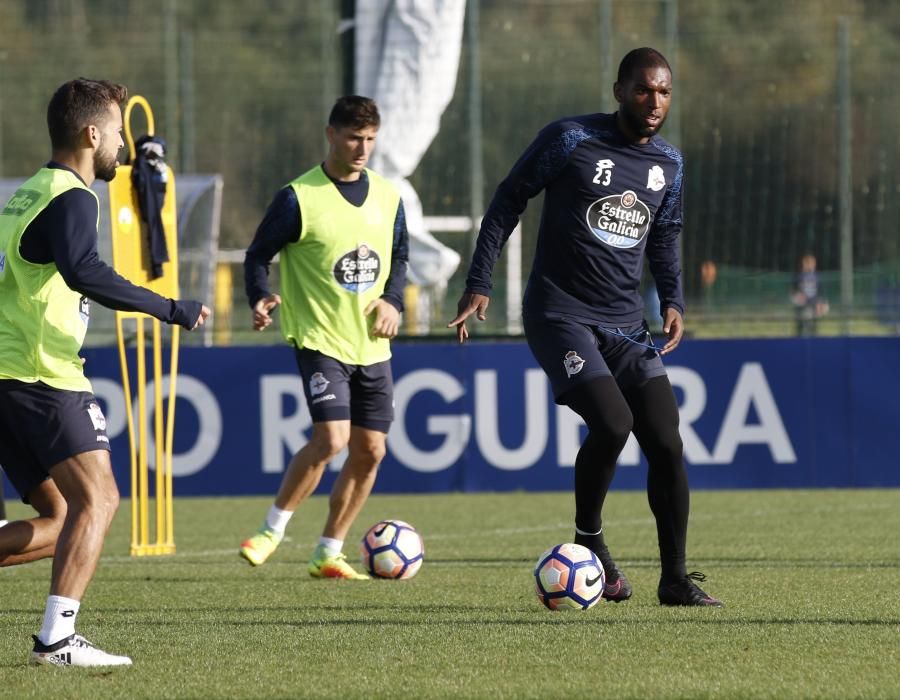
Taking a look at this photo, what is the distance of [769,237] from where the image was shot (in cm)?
1495

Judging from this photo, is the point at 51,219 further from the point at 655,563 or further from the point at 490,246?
the point at 655,563

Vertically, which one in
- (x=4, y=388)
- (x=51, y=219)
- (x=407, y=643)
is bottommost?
(x=407, y=643)

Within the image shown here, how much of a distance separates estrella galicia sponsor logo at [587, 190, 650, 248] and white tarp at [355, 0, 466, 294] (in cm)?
818

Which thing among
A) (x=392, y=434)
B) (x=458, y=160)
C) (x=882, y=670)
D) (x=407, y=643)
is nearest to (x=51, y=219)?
(x=407, y=643)

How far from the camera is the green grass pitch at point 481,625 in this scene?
5086mm

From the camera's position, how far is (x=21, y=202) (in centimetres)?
537

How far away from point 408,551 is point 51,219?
3324mm

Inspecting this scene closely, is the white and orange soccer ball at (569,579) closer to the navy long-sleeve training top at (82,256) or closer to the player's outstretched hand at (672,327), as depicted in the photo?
the player's outstretched hand at (672,327)

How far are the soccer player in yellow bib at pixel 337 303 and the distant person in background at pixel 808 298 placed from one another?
6.41 meters

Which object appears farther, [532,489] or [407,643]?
[532,489]

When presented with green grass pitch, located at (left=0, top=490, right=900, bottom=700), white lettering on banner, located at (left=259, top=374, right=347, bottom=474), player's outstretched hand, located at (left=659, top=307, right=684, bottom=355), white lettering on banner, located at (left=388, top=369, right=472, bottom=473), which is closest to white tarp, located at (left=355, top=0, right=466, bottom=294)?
white lettering on banner, located at (left=388, top=369, right=472, bottom=473)

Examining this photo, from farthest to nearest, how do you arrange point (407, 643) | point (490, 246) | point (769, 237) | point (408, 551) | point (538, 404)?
point (769, 237) < point (538, 404) < point (408, 551) < point (490, 246) < point (407, 643)

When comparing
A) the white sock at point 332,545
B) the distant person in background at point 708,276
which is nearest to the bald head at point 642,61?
the white sock at point 332,545

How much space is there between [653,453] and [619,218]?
38.0 inches
